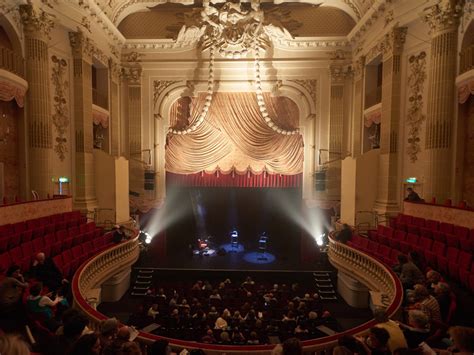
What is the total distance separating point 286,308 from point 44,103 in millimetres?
7778

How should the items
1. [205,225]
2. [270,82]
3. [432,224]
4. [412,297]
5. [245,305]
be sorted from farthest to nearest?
[205,225], [270,82], [245,305], [432,224], [412,297]

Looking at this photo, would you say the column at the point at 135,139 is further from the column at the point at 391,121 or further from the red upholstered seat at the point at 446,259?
the red upholstered seat at the point at 446,259

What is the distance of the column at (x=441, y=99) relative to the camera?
6797mm

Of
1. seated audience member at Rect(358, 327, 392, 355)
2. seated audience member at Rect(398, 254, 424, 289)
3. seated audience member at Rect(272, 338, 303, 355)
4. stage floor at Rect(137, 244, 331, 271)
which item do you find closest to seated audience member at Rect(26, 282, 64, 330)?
seated audience member at Rect(272, 338, 303, 355)

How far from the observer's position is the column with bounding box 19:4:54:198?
24.7 ft

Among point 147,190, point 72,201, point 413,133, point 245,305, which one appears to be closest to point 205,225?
point 147,190

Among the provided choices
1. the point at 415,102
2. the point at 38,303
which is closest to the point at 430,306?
the point at 38,303

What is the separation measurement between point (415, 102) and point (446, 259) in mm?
4648

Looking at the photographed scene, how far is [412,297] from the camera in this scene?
3.62 m

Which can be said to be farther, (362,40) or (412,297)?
(362,40)

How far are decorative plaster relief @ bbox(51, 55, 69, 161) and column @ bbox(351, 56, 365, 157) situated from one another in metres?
9.24

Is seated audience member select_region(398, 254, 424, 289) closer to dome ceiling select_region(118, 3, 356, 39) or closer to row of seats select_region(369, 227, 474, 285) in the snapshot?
row of seats select_region(369, 227, 474, 285)

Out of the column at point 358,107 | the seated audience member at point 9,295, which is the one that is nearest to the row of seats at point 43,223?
the seated audience member at point 9,295

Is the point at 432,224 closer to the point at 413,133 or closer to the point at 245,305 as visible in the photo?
the point at 413,133
